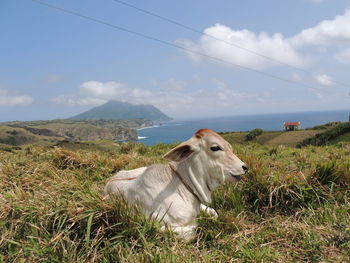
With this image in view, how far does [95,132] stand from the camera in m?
171

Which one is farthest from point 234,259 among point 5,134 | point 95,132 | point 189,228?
point 95,132

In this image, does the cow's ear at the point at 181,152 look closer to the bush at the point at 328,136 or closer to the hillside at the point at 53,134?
the bush at the point at 328,136

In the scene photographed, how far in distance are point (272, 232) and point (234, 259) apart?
0.94 metres

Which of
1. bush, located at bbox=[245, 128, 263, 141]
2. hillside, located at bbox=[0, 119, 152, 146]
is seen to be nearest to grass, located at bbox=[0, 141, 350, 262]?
bush, located at bbox=[245, 128, 263, 141]

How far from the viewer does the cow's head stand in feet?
12.0

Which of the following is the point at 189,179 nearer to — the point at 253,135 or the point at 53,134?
the point at 253,135

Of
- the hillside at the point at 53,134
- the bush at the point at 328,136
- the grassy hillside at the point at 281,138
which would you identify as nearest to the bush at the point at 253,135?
the grassy hillside at the point at 281,138

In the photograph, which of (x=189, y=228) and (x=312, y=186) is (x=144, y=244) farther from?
(x=312, y=186)

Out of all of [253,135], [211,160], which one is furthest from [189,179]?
[253,135]

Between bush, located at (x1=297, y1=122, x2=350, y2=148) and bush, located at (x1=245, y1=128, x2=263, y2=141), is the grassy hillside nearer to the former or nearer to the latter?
bush, located at (x1=245, y1=128, x2=263, y2=141)

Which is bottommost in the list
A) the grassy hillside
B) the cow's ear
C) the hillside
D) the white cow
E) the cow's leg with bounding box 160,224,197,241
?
the hillside

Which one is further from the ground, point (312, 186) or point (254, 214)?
point (312, 186)

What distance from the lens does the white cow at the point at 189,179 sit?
11.6 ft

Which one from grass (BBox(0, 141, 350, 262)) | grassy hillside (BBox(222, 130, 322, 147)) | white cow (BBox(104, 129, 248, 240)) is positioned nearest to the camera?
grass (BBox(0, 141, 350, 262))
